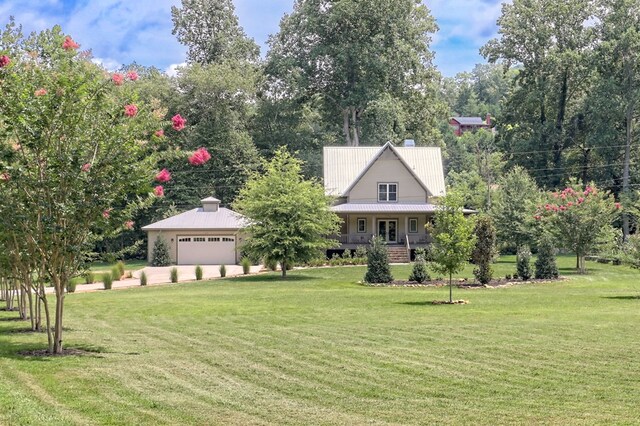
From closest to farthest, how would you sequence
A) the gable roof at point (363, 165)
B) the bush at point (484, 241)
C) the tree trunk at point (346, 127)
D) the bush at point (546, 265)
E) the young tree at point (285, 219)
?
the bush at point (484, 241) → the bush at point (546, 265) → the young tree at point (285, 219) → the gable roof at point (363, 165) → the tree trunk at point (346, 127)

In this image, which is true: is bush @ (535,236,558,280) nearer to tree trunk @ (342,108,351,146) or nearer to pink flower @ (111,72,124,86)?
pink flower @ (111,72,124,86)

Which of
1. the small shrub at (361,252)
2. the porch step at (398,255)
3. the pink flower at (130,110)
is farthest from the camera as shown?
the porch step at (398,255)

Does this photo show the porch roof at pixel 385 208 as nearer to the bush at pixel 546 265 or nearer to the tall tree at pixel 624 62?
the bush at pixel 546 265

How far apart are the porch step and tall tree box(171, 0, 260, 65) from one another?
33.2 metres

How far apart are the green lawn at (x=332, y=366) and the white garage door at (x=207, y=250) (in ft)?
93.6

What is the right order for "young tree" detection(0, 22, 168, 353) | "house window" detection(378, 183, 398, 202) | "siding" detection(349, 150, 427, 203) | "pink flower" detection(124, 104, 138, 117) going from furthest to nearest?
"house window" detection(378, 183, 398, 202)
"siding" detection(349, 150, 427, 203)
"pink flower" detection(124, 104, 138, 117)
"young tree" detection(0, 22, 168, 353)

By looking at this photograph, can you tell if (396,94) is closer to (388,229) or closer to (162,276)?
(388,229)

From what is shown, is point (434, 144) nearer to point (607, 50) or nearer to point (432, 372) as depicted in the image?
point (607, 50)

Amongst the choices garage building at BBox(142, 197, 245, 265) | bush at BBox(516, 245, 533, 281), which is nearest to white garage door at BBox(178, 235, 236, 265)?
garage building at BBox(142, 197, 245, 265)

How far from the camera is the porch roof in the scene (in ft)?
165

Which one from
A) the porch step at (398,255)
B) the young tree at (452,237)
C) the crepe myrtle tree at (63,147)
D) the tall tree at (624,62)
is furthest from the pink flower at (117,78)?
the tall tree at (624,62)

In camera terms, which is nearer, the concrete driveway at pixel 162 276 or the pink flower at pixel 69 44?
the pink flower at pixel 69 44

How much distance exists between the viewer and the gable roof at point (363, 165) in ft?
176

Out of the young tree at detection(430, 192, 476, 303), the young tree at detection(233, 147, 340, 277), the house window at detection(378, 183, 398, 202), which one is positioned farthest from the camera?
the house window at detection(378, 183, 398, 202)
